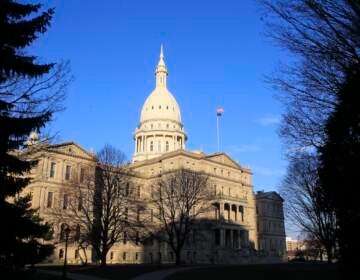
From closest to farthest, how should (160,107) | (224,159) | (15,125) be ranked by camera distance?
(15,125) → (224,159) → (160,107)

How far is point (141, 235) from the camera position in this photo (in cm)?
7331

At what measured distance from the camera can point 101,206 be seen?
201 ft

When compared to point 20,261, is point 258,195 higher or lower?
higher

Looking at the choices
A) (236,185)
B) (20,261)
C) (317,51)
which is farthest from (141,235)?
(317,51)

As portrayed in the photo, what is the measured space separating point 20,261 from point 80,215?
46684 mm

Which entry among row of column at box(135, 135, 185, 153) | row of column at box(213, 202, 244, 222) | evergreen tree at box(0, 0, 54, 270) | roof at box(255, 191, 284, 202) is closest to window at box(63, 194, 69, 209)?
row of column at box(213, 202, 244, 222)

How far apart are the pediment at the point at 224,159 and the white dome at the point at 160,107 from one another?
32269 millimetres

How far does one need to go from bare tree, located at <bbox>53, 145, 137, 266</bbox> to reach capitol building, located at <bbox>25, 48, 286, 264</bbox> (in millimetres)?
5115

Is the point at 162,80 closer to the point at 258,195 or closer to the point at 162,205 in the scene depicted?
the point at 258,195

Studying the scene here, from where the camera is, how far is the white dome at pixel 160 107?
13923cm

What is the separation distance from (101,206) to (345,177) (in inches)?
1870

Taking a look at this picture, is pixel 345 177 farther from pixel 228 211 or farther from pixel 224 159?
pixel 224 159

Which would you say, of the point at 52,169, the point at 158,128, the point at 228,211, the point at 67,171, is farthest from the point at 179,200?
the point at 158,128

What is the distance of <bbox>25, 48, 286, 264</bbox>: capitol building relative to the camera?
80.5 m
